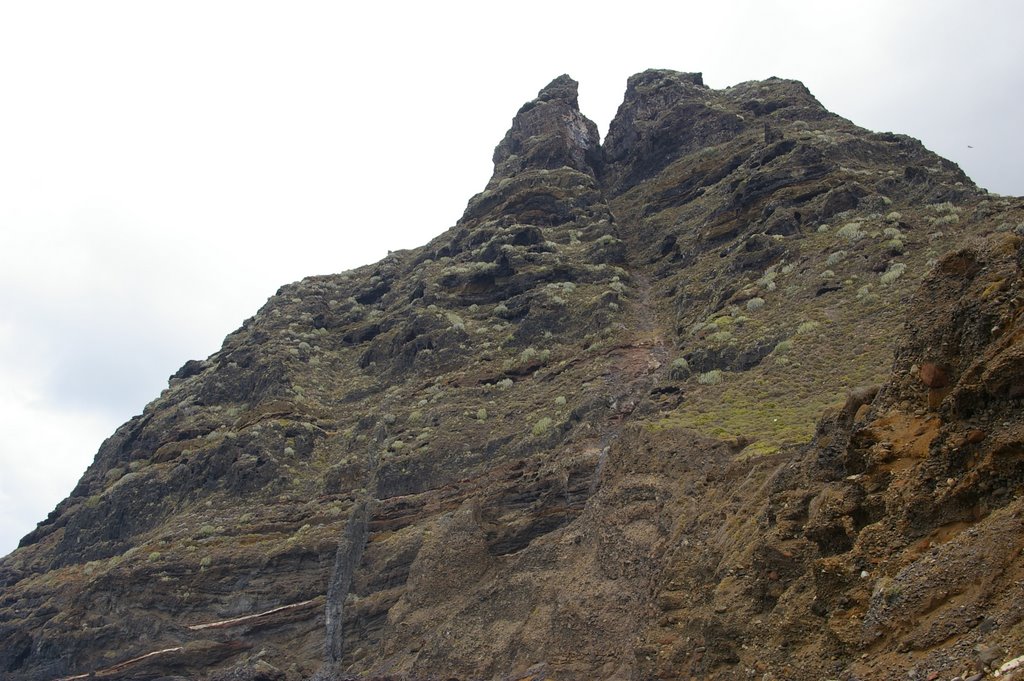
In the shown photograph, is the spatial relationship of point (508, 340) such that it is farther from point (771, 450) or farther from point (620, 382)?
point (771, 450)

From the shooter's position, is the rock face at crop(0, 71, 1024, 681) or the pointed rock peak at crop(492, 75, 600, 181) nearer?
the rock face at crop(0, 71, 1024, 681)

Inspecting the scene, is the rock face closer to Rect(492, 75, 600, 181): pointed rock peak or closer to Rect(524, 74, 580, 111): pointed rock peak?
Rect(492, 75, 600, 181): pointed rock peak

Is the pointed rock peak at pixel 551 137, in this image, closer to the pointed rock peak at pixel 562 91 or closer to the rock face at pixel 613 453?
the pointed rock peak at pixel 562 91

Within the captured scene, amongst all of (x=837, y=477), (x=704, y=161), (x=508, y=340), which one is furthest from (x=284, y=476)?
(x=704, y=161)

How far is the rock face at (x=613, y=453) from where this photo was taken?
1192 cm

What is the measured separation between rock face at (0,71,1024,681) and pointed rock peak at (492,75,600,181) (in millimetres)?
3970

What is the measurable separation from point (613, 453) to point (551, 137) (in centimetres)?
4143

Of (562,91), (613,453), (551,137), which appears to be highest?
(562,91)

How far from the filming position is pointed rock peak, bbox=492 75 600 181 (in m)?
61.0

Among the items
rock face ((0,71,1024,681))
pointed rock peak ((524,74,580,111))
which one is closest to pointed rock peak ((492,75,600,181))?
pointed rock peak ((524,74,580,111))

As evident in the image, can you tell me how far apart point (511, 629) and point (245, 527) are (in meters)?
16.7

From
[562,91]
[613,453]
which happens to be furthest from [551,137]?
[613,453]

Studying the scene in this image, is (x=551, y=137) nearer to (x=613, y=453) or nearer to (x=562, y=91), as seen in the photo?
(x=562, y=91)

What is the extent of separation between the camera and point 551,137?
6281cm
